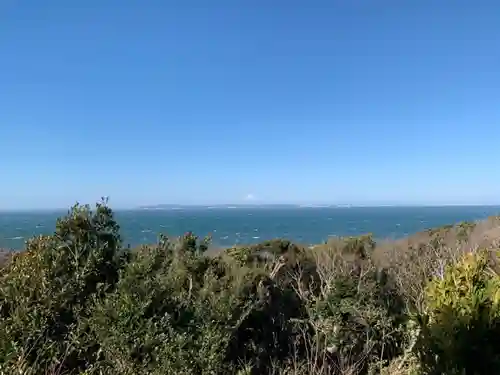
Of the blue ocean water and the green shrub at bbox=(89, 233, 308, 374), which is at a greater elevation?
the green shrub at bbox=(89, 233, 308, 374)

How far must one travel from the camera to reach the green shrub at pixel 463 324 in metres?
4.23

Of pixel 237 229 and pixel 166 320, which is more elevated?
pixel 166 320

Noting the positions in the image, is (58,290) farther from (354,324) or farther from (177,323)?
(354,324)

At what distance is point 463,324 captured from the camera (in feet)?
14.1

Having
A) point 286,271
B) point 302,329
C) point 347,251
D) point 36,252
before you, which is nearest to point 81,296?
point 36,252

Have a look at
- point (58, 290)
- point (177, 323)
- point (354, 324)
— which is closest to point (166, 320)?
point (177, 323)

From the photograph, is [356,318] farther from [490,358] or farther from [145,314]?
[145,314]

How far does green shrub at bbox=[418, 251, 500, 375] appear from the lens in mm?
4234

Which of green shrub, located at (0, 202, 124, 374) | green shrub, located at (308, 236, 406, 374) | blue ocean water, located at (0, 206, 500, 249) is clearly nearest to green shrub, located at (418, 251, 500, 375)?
green shrub, located at (308, 236, 406, 374)

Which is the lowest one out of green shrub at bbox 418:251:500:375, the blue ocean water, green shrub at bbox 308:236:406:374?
the blue ocean water

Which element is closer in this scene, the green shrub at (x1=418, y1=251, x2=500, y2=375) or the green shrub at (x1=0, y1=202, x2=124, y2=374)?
the green shrub at (x1=0, y1=202, x2=124, y2=374)

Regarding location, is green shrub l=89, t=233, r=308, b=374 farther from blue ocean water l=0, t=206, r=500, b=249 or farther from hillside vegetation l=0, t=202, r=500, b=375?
blue ocean water l=0, t=206, r=500, b=249

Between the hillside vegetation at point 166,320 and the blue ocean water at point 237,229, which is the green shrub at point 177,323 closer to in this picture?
the hillside vegetation at point 166,320

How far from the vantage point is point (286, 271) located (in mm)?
9188
